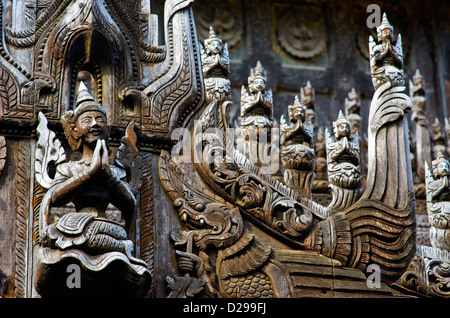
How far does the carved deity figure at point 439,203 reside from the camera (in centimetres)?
1329

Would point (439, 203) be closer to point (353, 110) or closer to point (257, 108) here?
point (257, 108)

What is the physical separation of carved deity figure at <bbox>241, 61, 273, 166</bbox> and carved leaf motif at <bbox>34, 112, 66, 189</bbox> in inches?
87.2

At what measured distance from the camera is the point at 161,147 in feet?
40.8

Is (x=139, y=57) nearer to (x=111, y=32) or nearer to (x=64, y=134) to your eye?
(x=111, y=32)

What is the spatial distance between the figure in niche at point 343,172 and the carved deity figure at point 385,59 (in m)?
0.79

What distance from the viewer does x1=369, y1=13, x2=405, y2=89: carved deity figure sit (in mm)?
13188

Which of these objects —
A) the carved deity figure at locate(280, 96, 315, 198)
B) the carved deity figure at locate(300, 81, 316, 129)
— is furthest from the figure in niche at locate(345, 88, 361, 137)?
the carved deity figure at locate(280, 96, 315, 198)

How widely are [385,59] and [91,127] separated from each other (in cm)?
378

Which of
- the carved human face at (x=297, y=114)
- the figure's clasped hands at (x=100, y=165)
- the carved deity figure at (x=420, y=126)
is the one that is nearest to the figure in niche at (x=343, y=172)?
the carved human face at (x=297, y=114)

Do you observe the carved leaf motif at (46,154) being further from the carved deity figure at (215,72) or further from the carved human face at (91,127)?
the carved deity figure at (215,72)

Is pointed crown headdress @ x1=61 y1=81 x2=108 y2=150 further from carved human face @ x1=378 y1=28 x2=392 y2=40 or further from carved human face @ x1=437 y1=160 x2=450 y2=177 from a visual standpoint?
carved human face @ x1=437 y1=160 x2=450 y2=177

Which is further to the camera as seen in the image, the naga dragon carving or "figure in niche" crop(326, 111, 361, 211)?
"figure in niche" crop(326, 111, 361, 211)

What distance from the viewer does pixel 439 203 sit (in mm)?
13602
